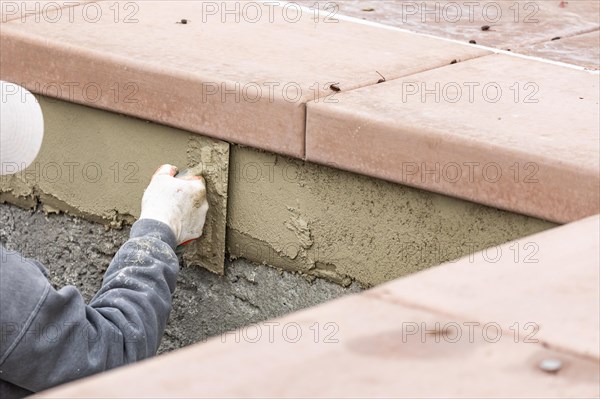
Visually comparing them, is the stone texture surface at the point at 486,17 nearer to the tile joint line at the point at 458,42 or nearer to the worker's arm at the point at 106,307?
the tile joint line at the point at 458,42

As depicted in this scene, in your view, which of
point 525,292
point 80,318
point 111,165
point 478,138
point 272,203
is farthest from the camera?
point 111,165

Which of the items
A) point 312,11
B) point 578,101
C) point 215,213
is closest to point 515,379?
point 578,101

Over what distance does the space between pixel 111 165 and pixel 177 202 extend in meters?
0.35

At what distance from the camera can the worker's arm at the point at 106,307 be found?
2223 millimetres

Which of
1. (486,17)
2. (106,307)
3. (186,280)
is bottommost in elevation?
(186,280)

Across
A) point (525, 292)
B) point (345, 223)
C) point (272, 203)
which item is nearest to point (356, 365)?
point (525, 292)

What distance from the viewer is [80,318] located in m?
2.35

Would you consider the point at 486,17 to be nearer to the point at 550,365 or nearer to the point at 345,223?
the point at 345,223

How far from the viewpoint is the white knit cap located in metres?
2.36

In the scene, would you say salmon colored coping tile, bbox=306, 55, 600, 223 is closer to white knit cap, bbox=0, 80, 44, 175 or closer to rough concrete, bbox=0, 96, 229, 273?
rough concrete, bbox=0, 96, 229, 273

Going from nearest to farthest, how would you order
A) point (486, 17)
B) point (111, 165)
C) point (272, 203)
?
point (272, 203), point (111, 165), point (486, 17)

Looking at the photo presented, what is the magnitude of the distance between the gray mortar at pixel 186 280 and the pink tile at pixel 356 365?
1248 millimetres

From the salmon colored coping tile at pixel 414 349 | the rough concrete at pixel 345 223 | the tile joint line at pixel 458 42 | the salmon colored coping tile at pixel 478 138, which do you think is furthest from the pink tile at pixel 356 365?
the tile joint line at pixel 458 42

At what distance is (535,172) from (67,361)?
1.04 metres
